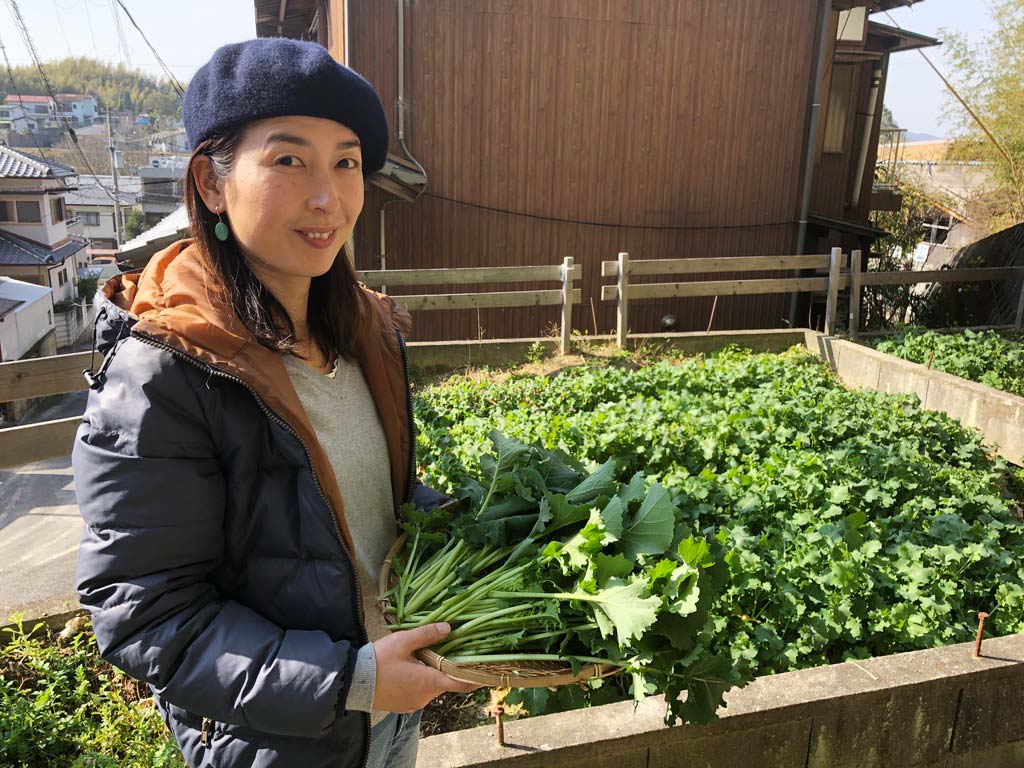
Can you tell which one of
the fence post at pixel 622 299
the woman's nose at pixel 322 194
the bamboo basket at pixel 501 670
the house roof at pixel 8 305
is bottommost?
the house roof at pixel 8 305

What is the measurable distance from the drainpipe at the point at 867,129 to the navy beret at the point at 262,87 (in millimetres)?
14263

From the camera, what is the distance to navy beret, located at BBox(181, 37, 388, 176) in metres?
1.46

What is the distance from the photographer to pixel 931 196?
2359cm

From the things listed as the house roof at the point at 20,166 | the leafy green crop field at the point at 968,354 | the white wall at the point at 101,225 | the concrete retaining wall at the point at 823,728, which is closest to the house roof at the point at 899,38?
the leafy green crop field at the point at 968,354

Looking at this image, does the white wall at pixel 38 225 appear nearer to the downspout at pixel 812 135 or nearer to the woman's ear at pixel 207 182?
the downspout at pixel 812 135

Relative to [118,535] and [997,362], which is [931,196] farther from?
[118,535]

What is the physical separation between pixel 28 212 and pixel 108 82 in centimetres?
6260

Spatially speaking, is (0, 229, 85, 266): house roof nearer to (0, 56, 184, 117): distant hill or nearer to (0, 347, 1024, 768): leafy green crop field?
(0, 347, 1024, 768): leafy green crop field

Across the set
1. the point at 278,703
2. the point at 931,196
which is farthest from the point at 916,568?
the point at 931,196

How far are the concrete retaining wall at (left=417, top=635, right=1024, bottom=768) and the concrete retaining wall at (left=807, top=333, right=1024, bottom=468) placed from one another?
3644 mm

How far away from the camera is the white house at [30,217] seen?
3828 cm

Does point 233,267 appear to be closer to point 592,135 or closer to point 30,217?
point 592,135

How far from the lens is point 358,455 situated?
1790 mm

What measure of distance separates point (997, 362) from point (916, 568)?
17.9ft
